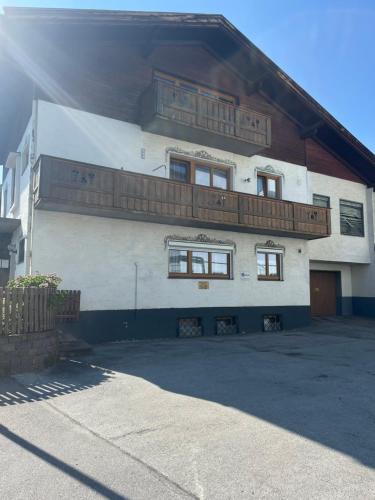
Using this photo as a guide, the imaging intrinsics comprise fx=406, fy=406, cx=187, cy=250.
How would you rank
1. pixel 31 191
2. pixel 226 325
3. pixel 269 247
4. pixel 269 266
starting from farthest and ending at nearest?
pixel 269 266
pixel 269 247
pixel 226 325
pixel 31 191

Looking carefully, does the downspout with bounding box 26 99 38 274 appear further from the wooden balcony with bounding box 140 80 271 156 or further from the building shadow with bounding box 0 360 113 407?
the building shadow with bounding box 0 360 113 407

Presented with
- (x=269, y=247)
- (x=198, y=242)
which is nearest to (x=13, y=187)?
(x=198, y=242)

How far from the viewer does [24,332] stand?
802 centimetres

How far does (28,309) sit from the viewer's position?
8164 millimetres

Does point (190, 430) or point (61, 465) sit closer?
point (61, 465)

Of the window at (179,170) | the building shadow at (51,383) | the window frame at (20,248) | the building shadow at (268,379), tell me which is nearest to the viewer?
the building shadow at (268,379)

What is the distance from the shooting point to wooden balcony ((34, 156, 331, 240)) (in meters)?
11.5

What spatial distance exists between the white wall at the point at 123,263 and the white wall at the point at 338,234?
16.2ft

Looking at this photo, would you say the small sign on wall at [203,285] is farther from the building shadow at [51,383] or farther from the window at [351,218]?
the window at [351,218]

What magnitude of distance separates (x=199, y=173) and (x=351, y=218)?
991 centimetres

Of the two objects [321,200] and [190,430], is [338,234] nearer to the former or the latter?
[321,200]

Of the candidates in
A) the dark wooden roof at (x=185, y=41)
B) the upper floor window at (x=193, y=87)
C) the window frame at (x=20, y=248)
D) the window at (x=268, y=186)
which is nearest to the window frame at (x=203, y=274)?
the window at (x=268, y=186)

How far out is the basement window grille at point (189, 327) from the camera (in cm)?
1470

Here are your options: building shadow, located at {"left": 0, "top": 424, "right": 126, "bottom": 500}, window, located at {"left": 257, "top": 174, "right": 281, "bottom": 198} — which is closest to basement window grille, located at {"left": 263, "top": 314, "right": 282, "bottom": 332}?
window, located at {"left": 257, "top": 174, "right": 281, "bottom": 198}
